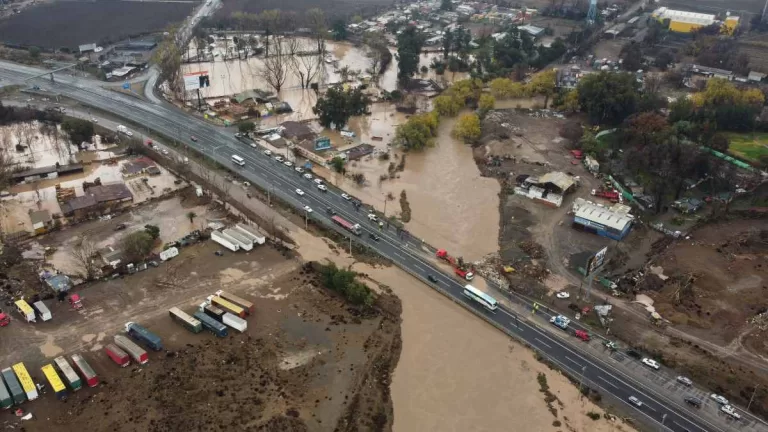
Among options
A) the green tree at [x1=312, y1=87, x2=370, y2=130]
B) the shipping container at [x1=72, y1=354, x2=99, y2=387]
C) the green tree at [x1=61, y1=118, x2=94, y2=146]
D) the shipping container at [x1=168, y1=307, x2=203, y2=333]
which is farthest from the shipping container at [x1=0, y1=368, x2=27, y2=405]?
the green tree at [x1=312, y1=87, x2=370, y2=130]

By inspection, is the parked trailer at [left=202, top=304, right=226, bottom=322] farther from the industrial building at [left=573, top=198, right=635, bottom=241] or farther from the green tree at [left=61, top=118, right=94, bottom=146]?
the green tree at [left=61, top=118, right=94, bottom=146]

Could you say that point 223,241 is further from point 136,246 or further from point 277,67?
point 277,67

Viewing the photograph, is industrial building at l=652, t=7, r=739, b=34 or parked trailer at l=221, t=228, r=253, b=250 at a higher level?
industrial building at l=652, t=7, r=739, b=34

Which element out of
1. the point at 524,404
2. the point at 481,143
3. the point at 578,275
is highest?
the point at 481,143

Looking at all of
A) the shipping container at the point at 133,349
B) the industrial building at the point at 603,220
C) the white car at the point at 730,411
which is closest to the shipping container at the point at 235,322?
the shipping container at the point at 133,349

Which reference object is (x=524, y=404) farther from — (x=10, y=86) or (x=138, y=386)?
(x=10, y=86)

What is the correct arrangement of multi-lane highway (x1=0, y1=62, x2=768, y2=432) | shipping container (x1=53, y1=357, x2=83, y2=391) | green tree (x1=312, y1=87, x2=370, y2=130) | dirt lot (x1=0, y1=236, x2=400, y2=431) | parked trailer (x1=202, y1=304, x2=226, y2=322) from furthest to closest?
green tree (x1=312, y1=87, x2=370, y2=130), parked trailer (x1=202, y1=304, x2=226, y2=322), multi-lane highway (x1=0, y1=62, x2=768, y2=432), shipping container (x1=53, y1=357, x2=83, y2=391), dirt lot (x1=0, y1=236, x2=400, y2=431)

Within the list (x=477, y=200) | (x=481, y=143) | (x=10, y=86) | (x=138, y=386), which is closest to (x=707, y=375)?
(x=477, y=200)
